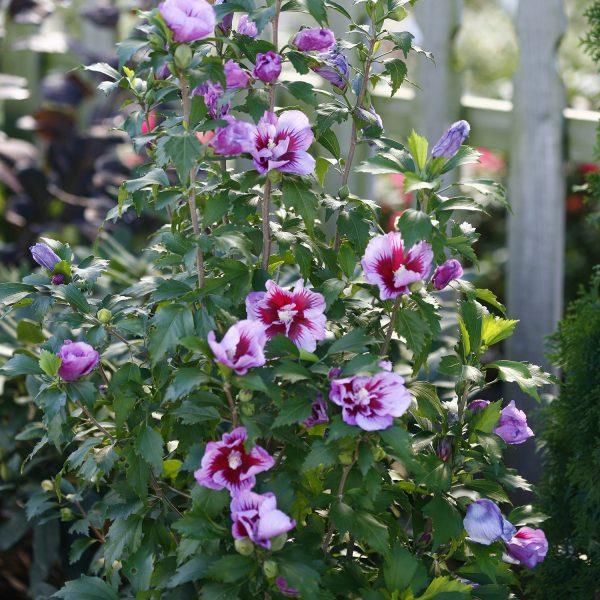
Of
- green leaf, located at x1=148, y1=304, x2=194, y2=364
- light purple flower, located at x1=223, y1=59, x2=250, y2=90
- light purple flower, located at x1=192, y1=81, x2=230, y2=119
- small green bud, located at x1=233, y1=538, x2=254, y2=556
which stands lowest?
small green bud, located at x1=233, y1=538, x2=254, y2=556

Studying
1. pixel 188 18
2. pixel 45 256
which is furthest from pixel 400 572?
pixel 188 18

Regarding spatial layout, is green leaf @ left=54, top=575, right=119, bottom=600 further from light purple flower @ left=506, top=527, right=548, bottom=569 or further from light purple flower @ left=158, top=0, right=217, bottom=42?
light purple flower @ left=158, top=0, right=217, bottom=42

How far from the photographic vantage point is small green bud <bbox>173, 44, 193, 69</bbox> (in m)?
1.28

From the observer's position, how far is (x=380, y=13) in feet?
4.78

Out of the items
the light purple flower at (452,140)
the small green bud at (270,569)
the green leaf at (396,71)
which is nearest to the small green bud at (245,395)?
the small green bud at (270,569)

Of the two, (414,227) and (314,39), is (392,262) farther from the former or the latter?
(314,39)

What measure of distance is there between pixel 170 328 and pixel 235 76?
390 mm

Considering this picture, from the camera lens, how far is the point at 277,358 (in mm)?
1399

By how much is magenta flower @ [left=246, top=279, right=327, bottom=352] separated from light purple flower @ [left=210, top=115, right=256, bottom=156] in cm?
19

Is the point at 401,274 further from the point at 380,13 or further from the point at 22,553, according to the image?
the point at 22,553

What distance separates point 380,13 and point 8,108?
3.11 meters

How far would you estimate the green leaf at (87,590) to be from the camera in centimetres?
152

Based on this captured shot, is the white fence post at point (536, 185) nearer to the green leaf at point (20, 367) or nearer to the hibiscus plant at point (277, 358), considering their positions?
the hibiscus plant at point (277, 358)

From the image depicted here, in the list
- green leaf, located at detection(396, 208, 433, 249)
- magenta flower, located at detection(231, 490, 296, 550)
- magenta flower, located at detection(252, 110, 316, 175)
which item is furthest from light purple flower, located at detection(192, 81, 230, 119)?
magenta flower, located at detection(231, 490, 296, 550)
